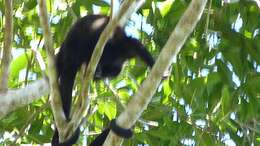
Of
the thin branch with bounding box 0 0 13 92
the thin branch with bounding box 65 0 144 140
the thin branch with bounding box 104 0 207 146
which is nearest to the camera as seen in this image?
the thin branch with bounding box 104 0 207 146

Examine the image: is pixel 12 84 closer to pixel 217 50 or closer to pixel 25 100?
pixel 25 100

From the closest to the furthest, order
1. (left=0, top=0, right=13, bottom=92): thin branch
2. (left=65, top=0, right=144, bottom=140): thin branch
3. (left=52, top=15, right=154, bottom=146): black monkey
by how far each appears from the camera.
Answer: (left=65, top=0, right=144, bottom=140): thin branch
(left=0, top=0, right=13, bottom=92): thin branch
(left=52, top=15, right=154, bottom=146): black monkey

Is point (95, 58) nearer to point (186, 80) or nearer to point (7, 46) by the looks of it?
point (7, 46)

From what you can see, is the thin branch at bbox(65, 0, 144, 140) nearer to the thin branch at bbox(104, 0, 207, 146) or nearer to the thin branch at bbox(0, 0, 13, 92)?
the thin branch at bbox(104, 0, 207, 146)

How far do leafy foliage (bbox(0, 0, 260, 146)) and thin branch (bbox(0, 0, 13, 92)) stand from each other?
1.16 feet

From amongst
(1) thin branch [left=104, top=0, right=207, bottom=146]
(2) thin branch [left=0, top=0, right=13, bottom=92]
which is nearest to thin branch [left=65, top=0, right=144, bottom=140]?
(1) thin branch [left=104, top=0, right=207, bottom=146]

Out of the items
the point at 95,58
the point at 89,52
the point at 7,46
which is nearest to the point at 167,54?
the point at 95,58

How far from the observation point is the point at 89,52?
11.8ft

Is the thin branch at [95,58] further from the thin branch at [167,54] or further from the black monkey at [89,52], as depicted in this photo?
the black monkey at [89,52]

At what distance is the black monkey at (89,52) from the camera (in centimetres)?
352

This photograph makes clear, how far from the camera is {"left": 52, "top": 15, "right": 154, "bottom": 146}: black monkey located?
352 centimetres

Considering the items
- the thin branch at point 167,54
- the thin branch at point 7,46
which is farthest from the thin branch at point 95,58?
the thin branch at point 7,46

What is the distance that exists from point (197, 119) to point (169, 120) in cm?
17

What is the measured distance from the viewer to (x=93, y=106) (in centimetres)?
370
